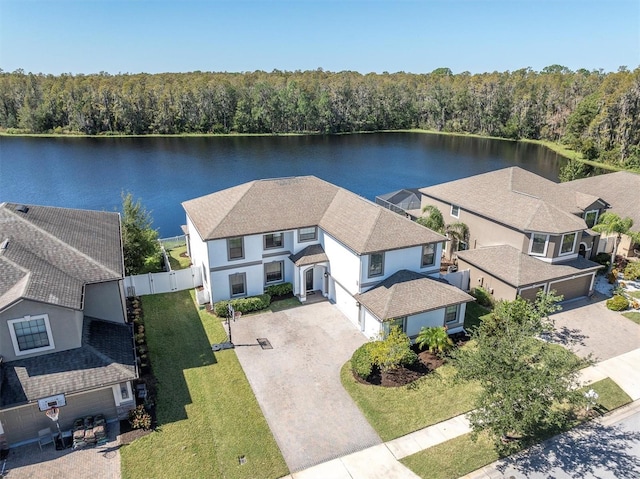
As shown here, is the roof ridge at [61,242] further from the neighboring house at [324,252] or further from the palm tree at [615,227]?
the palm tree at [615,227]

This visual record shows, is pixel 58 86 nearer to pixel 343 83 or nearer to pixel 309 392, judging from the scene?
pixel 343 83

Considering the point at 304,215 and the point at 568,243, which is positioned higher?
the point at 304,215

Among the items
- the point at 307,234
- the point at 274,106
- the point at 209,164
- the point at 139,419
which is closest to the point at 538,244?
the point at 307,234

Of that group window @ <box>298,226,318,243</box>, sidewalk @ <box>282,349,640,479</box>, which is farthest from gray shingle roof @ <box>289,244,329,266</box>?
sidewalk @ <box>282,349,640,479</box>

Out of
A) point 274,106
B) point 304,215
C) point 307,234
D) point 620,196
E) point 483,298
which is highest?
point 274,106

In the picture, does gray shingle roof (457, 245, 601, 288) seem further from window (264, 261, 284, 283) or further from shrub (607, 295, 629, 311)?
window (264, 261, 284, 283)

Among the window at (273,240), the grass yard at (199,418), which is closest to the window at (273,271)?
the window at (273,240)

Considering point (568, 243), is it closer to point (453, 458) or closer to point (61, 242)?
point (453, 458)
